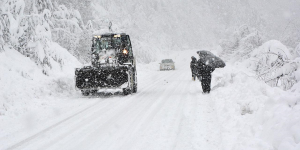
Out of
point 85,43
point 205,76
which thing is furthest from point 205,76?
point 85,43

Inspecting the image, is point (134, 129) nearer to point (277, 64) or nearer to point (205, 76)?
point (277, 64)

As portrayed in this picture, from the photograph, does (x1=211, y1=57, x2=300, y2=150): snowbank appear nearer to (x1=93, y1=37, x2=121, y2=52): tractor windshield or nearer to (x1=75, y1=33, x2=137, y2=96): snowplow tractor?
(x1=75, y1=33, x2=137, y2=96): snowplow tractor

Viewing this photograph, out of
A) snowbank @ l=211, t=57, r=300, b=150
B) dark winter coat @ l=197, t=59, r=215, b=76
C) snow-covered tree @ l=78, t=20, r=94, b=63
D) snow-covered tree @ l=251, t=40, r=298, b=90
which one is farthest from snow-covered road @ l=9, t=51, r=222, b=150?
snow-covered tree @ l=78, t=20, r=94, b=63

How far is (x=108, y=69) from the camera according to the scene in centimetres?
1030

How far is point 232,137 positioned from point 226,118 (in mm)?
1397

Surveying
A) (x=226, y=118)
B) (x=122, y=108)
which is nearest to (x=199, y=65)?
(x=122, y=108)

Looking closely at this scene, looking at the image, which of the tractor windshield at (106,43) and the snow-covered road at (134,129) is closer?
the snow-covered road at (134,129)

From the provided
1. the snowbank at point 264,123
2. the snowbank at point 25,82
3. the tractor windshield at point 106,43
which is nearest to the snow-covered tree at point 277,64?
the snowbank at point 264,123

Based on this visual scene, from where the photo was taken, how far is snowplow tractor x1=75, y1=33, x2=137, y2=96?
10305 mm

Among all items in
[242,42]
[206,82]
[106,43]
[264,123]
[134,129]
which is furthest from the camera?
[242,42]

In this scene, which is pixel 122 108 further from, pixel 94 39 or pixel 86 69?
pixel 94 39

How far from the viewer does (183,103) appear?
329 inches

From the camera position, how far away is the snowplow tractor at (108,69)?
33.8 ft

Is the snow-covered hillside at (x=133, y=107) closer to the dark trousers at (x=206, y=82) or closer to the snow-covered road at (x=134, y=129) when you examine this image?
the snow-covered road at (x=134, y=129)
